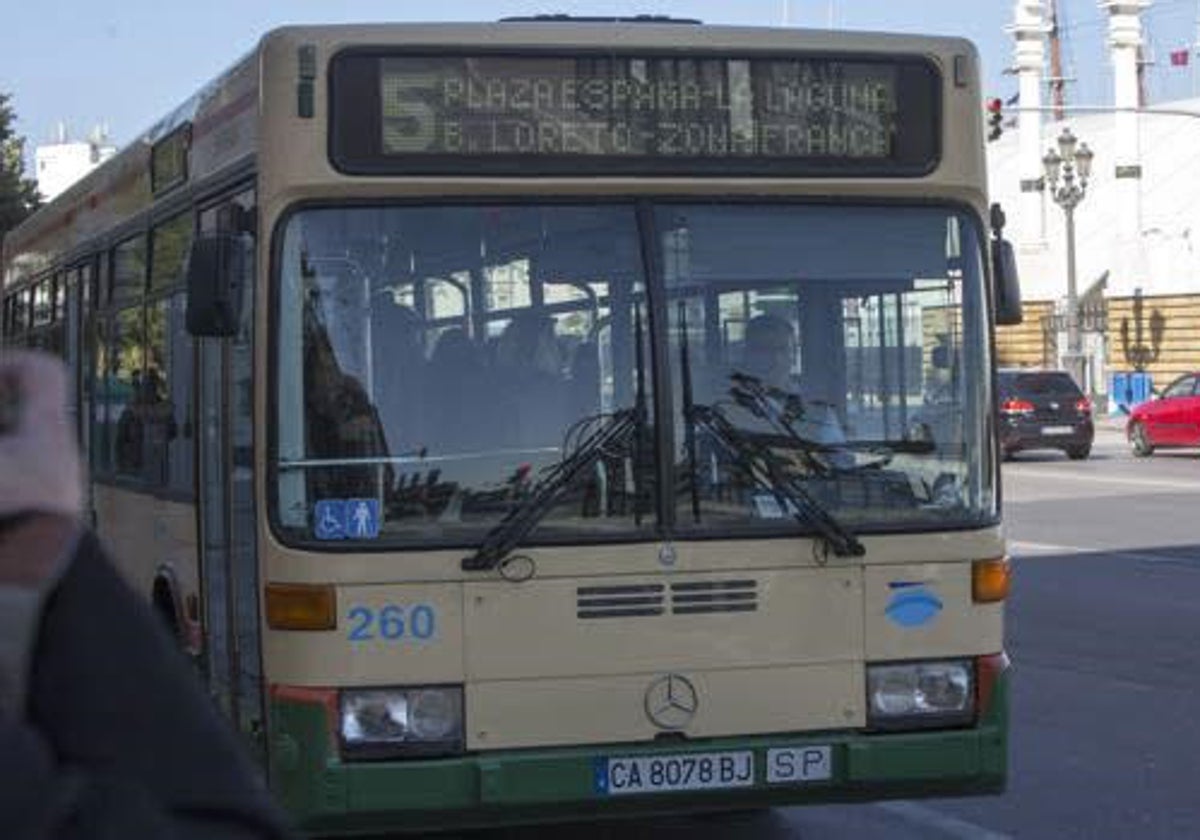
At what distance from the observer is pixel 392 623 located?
18.5 feet

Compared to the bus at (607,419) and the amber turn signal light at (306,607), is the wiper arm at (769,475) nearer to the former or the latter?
the bus at (607,419)

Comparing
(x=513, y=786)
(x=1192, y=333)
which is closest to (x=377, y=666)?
(x=513, y=786)

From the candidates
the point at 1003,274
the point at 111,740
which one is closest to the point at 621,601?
the point at 1003,274

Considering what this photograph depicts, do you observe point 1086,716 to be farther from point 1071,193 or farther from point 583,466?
point 1071,193

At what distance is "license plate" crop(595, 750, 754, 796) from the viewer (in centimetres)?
572

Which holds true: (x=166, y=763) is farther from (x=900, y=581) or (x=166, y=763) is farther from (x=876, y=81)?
(x=876, y=81)

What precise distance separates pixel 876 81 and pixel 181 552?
3.19 metres

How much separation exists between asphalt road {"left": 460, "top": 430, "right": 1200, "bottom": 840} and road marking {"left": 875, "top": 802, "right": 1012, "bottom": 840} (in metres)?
0.01

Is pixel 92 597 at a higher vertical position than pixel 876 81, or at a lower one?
lower

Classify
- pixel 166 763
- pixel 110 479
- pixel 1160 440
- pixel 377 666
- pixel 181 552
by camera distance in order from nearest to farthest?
pixel 166 763
pixel 377 666
pixel 181 552
pixel 110 479
pixel 1160 440

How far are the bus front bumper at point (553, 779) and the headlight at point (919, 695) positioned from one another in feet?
0.14

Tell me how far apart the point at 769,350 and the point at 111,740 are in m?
4.52

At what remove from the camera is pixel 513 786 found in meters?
5.64

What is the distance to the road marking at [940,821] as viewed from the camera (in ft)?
22.9
